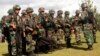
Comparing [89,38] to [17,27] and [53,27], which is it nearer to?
[53,27]

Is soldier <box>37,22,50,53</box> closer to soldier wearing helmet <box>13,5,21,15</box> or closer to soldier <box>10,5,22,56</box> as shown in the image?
soldier <box>10,5,22,56</box>

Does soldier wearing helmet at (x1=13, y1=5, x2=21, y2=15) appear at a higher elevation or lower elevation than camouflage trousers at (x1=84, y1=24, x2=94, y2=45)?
higher

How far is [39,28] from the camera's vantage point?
18.0 metres

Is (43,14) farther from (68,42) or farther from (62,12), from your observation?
(68,42)

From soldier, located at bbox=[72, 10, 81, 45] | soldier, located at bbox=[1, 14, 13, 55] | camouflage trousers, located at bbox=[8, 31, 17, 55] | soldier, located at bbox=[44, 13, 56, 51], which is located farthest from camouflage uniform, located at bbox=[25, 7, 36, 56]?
soldier, located at bbox=[72, 10, 81, 45]

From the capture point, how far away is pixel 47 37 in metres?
18.1

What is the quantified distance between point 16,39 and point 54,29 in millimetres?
2959

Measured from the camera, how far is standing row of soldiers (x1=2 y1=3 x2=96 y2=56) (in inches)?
640

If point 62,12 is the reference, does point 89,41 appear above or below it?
below

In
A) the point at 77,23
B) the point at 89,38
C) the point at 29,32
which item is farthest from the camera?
the point at 77,23

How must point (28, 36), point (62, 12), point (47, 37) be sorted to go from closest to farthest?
point (28, 36) < point (47, 37) < point (62, 12)

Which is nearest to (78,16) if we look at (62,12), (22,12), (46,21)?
(62,12)

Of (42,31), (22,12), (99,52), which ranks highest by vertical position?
(22,12)

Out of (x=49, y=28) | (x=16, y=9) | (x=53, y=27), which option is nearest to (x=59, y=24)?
(x=53, y=27)
